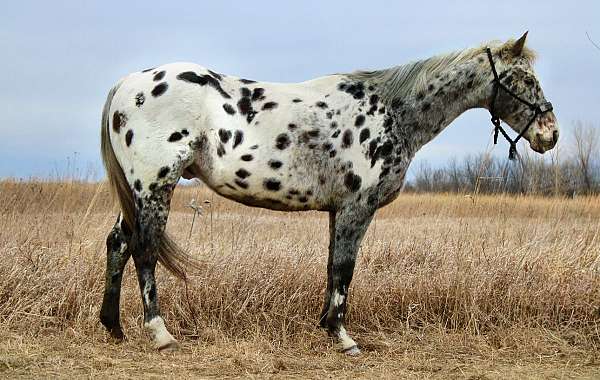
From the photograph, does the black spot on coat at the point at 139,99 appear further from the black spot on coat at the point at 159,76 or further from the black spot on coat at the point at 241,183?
the black spot on coat at the point at 241,183

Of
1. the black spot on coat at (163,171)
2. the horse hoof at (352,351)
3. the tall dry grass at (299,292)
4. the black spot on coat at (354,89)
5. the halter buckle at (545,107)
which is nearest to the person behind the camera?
the black spot on coat at (163,171)

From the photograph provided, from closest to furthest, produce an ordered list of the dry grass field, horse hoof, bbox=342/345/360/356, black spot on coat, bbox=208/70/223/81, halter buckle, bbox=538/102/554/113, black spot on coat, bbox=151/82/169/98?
the dry grass field, black spot on coat, bbox=151/82/169/98, horse hoof, bbox=342/345/360/356, black spot on coat, bbox=208/70/223/81, halter buckle, bbox=538/102/554/113

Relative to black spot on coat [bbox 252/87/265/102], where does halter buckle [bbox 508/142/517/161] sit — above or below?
below

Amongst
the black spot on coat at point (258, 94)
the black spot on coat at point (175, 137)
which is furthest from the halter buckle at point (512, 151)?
the black spot on coat at point (175, 137)

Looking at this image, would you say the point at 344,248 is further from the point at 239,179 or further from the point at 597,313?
the point at 597,313

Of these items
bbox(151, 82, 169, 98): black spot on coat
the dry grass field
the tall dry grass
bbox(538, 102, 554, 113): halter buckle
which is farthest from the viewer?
the tall dry grass

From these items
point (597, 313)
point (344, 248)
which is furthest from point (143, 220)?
point (597, 313)

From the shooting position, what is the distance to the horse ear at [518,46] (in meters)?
4.94

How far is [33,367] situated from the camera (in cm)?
404

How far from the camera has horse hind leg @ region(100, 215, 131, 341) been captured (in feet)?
15.6

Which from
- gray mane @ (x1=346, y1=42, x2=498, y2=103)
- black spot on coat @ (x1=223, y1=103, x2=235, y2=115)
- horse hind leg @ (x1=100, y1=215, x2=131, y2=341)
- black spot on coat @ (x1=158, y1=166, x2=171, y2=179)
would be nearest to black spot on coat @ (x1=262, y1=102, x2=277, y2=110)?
black spot on coat @ (x1=223, y1=103, x2=235, y2=115)

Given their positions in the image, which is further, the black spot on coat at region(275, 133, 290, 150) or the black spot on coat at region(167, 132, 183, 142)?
the black spot on coat at region(275, 133, 290, 150)

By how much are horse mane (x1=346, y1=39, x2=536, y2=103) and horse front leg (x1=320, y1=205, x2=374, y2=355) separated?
943mm

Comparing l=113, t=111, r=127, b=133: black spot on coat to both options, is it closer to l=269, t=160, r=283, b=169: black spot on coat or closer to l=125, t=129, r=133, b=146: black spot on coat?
l=125, t=129, r=133, b=146: black spot on coat
